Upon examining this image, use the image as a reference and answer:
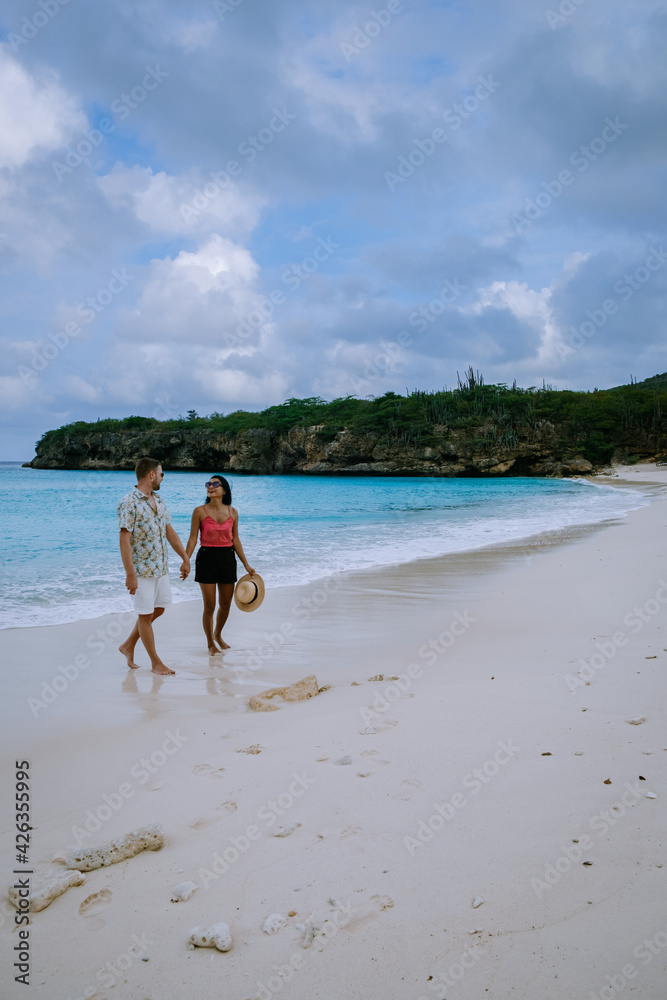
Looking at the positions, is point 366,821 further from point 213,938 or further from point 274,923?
point 213,938

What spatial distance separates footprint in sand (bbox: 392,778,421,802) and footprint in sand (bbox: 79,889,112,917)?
1163 millimetres

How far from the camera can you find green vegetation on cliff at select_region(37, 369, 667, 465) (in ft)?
215

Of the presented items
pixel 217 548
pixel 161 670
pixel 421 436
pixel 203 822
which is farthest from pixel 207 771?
pixel 421 436

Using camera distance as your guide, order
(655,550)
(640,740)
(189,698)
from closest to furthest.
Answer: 1. (640,740)
2. (189,698)
3. (655,550)

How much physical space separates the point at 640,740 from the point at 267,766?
1853mm

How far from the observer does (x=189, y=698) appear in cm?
438

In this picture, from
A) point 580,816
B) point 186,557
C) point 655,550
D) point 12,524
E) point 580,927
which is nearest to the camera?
point 580,927

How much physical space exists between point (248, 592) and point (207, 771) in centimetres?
303

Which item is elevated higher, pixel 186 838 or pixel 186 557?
pixel 186 557

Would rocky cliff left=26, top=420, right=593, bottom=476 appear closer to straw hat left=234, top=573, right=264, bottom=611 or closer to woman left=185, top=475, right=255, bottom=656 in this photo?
straw hat left=234, top=573, right=264, bottom=611

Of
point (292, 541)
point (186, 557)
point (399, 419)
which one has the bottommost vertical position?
point (292, 541)

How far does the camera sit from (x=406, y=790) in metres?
2.56

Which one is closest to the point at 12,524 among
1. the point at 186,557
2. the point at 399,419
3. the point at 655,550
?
the point at 186,557

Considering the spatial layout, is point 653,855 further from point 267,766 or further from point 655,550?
point 655,550
